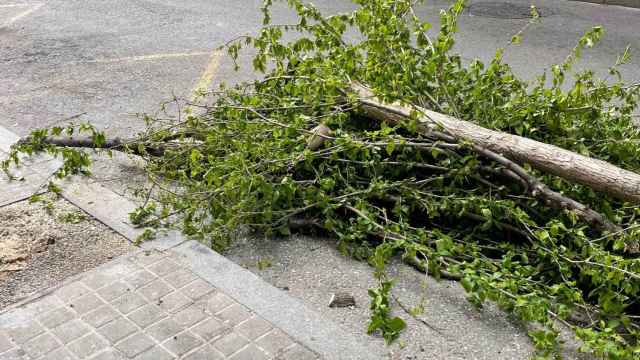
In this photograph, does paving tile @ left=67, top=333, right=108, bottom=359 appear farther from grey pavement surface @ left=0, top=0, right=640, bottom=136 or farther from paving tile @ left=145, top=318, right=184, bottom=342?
grey pavement surface @ left=0, top=0, right=640, bottom=136

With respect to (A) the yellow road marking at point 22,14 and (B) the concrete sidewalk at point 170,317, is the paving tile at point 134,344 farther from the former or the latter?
(A) the yellow road marking at point 22,14

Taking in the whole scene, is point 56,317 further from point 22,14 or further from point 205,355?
point 22,14

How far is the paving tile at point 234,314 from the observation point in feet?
11.4

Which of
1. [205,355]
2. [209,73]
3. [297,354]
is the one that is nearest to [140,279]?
[205,355]

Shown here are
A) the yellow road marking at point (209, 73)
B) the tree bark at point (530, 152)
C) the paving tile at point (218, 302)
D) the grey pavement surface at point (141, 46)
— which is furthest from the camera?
the yellow road marking at point (209, 73)

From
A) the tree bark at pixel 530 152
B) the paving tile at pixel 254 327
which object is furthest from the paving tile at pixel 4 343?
the tree bark at pixel 530 152

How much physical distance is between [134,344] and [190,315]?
1.07 ft

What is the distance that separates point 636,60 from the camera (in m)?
8.01

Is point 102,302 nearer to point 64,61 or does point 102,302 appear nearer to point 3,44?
point 64,61

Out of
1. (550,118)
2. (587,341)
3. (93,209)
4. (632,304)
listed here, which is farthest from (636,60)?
(93,209)

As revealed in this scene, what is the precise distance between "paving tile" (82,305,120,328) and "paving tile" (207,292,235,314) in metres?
0.49

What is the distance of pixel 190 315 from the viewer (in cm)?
352

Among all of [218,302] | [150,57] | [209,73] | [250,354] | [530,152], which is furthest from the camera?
[150,57]

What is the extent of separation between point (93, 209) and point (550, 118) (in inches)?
122
